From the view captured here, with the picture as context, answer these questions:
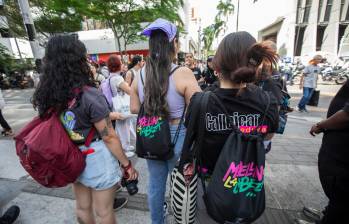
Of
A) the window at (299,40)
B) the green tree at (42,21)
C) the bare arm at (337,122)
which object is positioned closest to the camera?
the bare arm at (337,122)

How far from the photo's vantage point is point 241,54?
1.28 m

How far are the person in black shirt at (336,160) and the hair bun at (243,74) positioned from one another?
0.75m

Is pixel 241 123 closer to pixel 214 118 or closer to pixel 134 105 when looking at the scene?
pixel 214 118

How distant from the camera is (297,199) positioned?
2670 millimetres

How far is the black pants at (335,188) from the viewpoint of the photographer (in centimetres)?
155

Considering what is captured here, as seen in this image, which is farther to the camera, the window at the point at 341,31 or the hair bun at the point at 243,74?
the window at the point at 341,31

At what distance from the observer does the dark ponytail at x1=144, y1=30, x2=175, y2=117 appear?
1621 millimetres

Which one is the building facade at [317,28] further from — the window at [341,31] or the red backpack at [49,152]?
the red backpack at [49,152]

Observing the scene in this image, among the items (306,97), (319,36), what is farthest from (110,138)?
(319,36)

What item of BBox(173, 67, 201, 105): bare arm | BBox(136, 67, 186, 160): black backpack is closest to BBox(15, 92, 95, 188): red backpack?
BBox(136, 67, 186, 160): black backpack

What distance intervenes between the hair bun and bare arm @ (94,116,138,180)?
951mm

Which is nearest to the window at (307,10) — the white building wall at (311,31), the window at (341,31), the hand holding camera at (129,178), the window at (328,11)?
the white building wall at (311,31)

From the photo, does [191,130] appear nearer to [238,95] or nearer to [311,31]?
[238,95]

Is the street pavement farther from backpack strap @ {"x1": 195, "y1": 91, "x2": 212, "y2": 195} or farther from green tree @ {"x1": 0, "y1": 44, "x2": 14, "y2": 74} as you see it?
green tree @ {"x1": 0, "y1": 44, "x2": 14, "y2": 74}
